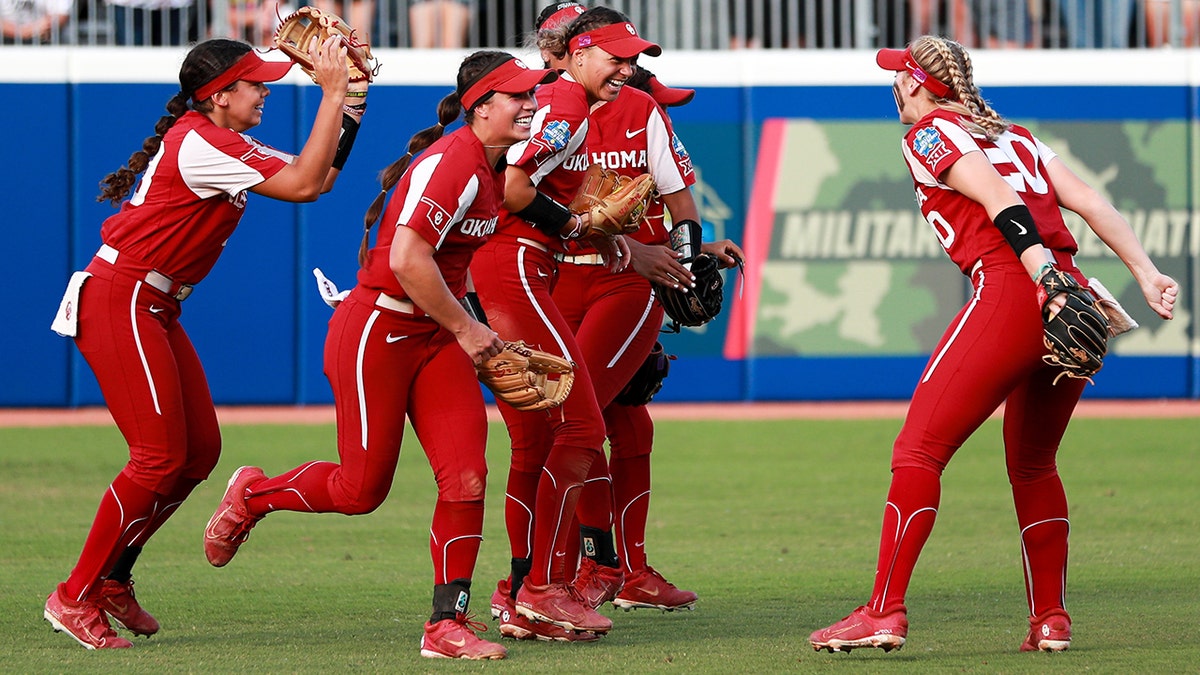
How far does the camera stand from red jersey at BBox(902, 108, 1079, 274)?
528cm

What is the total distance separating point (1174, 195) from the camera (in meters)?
16.2

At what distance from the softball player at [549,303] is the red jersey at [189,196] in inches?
34.7

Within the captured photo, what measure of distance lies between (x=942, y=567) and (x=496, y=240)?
2791 mm

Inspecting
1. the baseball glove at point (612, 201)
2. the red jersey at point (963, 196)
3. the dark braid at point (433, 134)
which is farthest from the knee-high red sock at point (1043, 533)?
the dark braid at point (433, 134)

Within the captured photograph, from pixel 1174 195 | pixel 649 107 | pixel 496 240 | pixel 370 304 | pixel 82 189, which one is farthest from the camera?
pixel 1174 195

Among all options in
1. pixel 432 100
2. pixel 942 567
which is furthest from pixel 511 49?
pixel 942 567

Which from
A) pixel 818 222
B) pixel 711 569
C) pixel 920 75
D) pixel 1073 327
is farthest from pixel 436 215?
pixel 818 222

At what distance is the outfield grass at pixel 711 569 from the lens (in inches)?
212

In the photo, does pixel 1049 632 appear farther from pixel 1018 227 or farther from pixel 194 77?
pixel 194 77

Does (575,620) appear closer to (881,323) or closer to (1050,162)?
(1050,162)

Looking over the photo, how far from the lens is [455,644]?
532 centimetres

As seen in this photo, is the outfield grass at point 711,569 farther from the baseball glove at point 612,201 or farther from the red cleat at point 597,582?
the baseball glove at point 612,201

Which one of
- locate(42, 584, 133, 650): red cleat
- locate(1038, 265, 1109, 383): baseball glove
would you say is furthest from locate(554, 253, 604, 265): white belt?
locate(42, 584, 133, 650): red cleat

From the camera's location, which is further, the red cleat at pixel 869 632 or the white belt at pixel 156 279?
the white belt at pixel 156 279
